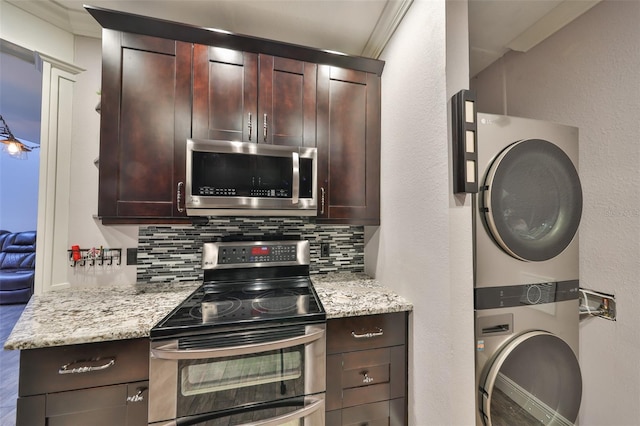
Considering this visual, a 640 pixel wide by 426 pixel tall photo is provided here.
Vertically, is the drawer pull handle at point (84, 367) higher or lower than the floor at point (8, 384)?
higher

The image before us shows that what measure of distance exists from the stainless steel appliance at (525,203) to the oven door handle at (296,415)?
3.04 ft

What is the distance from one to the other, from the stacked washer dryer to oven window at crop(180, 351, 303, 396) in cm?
88

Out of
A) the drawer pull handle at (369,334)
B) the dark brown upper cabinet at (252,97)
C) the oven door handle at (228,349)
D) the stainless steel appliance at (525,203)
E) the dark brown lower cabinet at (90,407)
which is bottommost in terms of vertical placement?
the dark brown lower cabinet at (90,407)

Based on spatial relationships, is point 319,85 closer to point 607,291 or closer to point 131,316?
point 131,316

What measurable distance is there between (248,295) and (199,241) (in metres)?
0.56

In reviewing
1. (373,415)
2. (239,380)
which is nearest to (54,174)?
(239,380)

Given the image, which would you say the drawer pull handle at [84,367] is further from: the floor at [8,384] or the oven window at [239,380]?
the floor at [8,384]

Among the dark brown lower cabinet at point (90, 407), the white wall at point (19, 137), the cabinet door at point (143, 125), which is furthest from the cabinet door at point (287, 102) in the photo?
the white wall at point (19, 137)

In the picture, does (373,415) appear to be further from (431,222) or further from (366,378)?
(431,222)

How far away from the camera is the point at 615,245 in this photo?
4.30ft

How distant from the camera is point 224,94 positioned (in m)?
1.44

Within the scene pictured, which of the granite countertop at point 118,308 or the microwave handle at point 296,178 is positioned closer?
the granite countertop at point 118,308

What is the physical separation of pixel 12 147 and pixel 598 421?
629 cm

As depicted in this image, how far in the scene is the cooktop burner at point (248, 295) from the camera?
1.10 metres
